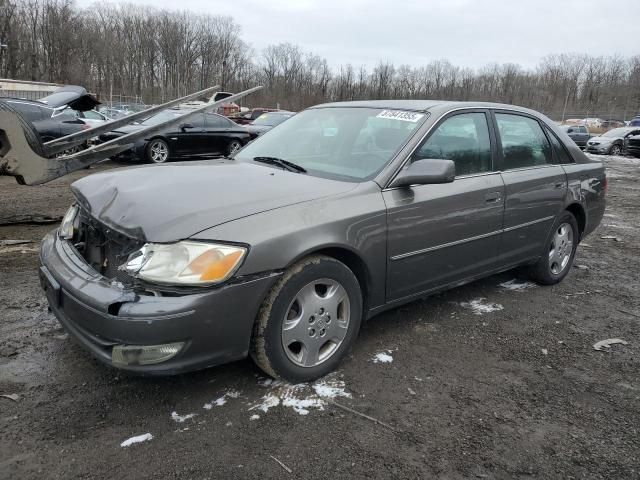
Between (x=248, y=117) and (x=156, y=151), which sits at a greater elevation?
(x=248, y=117)

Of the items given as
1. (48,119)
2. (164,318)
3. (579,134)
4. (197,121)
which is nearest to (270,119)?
(197,121)

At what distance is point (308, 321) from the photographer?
Answer: 2.79 metres

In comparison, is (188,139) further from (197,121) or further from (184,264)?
(184,264)

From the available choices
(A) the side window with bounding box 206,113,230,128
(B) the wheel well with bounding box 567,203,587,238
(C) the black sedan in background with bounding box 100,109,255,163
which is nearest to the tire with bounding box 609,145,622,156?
(C) the black sedan in background with bounding box 100,109,255,163

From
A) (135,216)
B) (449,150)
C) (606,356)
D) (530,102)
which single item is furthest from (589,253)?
(530,102)

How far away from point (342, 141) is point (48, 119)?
9853 mm

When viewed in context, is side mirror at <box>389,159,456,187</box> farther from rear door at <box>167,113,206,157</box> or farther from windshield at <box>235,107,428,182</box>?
rear door at <box>167,113,206,157</box>

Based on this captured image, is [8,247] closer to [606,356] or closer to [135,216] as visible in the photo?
[135,216]

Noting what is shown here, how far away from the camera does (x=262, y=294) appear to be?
2.53 metres

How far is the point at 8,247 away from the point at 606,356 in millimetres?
5471

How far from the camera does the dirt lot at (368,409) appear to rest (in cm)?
226

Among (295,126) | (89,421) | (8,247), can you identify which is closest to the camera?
(89,421)

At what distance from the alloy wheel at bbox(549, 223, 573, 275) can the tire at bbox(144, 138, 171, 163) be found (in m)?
10.2

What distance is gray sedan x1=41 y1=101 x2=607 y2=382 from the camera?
2383 millimetres
